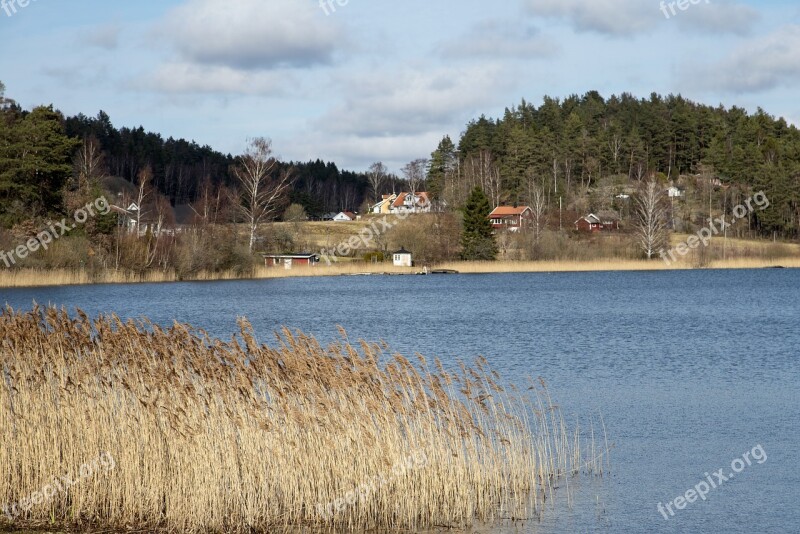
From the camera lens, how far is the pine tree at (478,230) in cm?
8419

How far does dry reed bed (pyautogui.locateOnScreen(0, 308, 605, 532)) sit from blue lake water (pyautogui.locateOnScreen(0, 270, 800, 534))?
1.05 metres

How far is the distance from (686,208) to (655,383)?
9739 cm

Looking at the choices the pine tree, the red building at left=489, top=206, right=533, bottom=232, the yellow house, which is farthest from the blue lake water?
the yellow house

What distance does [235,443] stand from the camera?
35.8ft

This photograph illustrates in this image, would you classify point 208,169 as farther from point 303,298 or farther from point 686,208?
point 303,298

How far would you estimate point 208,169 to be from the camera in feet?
529

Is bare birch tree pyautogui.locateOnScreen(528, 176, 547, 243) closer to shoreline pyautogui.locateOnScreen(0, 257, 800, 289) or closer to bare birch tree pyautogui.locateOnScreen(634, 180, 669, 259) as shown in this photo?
shoreline pyautogui.locateOnScreen(0, 257, 800, 289)

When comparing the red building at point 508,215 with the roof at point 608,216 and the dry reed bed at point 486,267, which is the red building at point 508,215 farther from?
the dry reed bed at point 486,267

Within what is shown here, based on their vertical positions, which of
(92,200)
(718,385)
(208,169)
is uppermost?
(208,169)

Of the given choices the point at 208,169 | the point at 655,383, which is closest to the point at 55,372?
the point at 655,383

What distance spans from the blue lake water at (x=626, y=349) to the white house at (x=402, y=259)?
47.3 ft

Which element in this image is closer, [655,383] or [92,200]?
[655,383]

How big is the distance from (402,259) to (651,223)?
2291 cm

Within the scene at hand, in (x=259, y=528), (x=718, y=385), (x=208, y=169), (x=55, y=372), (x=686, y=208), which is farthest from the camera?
(x=208, y=169)
